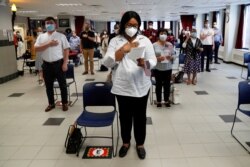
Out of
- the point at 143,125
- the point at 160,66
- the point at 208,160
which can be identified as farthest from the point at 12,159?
the point at 160,66

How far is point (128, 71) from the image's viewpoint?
107 inches

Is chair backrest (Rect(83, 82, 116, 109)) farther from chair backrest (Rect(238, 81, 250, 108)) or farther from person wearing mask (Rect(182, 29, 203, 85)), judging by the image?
person wearing mask (Rect(182, 29, 203, 85))

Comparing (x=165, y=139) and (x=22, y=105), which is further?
(x=22, y=105)

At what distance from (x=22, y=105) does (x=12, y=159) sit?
2.42 metres

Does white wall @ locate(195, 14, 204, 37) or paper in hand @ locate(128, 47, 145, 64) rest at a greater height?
white wall @ locate(195, 14, 204, 37)

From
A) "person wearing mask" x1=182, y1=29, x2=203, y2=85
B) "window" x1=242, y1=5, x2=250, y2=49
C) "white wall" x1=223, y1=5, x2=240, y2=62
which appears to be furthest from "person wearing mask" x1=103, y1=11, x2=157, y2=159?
"white wall" x1=223, y1=5, x2=240, y2=62

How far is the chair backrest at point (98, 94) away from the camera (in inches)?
134

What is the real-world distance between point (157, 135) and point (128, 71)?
1406 millimetres

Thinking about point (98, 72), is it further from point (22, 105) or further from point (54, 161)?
point (54, 161)

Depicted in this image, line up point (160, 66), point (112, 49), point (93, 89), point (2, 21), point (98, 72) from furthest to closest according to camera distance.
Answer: point (98, 72), point (2, 21), point (160, 66), point (93, 89), point (112, 49)

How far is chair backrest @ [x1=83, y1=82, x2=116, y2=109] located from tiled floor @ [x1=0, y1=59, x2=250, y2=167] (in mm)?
560

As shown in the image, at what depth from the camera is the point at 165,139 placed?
359cm

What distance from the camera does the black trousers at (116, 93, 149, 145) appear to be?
114 inches

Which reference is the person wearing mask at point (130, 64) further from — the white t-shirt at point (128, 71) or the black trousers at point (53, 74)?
the black trousers at point (53, 74)
